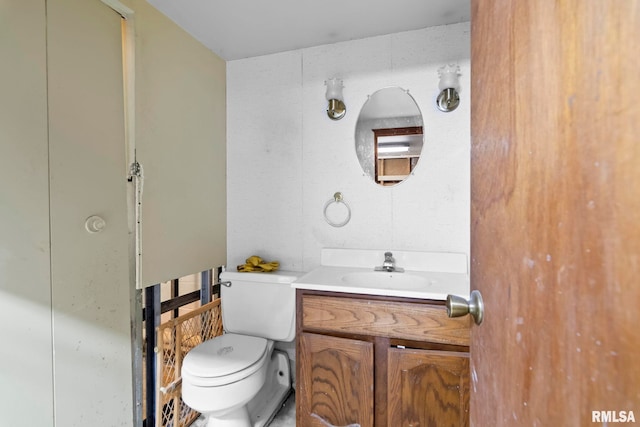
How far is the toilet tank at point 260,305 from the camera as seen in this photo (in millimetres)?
1708

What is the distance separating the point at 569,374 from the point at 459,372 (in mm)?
1027

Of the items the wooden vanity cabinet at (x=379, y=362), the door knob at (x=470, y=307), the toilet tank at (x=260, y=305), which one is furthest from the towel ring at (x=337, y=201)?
the door knob at (x=470, y=307)

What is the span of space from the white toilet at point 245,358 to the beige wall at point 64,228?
0.32 metres

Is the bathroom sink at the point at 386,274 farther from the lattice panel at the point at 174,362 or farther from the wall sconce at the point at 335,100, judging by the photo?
the wall sconce at the point at 335,100

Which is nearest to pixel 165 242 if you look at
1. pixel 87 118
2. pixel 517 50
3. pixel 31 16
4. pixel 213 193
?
pixel 213 193

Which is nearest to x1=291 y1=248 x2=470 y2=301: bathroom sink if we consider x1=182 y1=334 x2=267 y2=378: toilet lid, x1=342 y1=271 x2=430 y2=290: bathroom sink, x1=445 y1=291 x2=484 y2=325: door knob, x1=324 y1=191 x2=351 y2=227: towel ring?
x1=342 y1=271 x2=430 y2=290: bathroom sink

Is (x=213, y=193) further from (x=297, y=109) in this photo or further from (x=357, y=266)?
(x=357, y=266)

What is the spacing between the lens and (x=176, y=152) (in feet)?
5.41

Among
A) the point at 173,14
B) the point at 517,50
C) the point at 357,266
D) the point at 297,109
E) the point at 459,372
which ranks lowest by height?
the point at 459,372

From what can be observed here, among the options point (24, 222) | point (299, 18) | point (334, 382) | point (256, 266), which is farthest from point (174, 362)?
point (299, 18)

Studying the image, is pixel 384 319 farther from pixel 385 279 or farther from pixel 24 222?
pixel 24 222

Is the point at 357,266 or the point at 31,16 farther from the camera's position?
the point at 357,266

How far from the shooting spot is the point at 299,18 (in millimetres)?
1629

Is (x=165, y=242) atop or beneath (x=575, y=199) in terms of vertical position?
beneath
